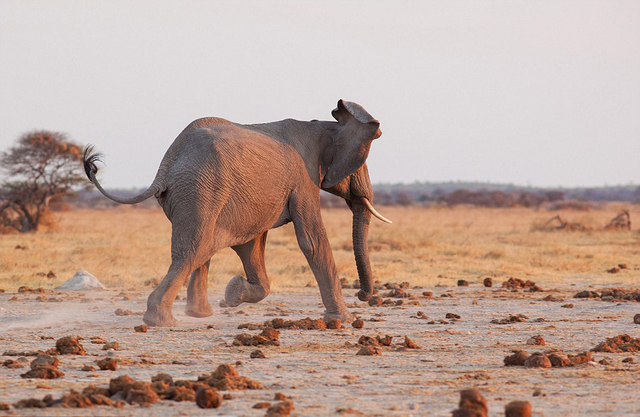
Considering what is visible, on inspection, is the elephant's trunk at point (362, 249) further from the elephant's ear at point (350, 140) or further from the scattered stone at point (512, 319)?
the scattered stone at point (512, 319)

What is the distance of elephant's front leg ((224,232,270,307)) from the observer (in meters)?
11.4

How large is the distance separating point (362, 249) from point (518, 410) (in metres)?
6.16

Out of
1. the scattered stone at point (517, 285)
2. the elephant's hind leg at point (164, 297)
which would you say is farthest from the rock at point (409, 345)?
the scattered stone at point (517, 285)

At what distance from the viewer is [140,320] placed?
1118 centimetres

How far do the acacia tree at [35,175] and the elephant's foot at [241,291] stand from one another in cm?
2269

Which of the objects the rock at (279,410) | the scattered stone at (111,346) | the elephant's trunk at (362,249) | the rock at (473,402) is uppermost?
the elephant's trunk at (362,249)

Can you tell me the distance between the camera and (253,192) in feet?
34.6

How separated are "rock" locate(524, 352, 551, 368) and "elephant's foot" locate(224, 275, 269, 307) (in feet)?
14.7

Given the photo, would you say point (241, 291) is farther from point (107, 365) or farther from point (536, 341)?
point (107, 365)

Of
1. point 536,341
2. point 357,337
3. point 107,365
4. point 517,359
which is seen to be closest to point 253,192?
point 357,337

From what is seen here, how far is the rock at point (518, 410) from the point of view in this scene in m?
5.52

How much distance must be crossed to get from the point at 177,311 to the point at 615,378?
647cm

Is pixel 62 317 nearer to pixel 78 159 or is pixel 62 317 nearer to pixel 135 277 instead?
pixel 135 277

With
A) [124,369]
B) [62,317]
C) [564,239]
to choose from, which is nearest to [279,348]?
[124,369]
